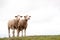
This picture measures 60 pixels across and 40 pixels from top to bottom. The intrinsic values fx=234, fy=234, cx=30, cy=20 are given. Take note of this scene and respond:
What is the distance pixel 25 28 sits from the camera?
115 feet

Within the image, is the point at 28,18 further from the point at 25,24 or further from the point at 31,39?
the point at 31,39

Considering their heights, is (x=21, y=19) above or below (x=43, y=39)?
above

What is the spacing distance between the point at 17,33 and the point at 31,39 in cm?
880

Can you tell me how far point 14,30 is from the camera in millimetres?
34594

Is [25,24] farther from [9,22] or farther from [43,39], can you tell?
[43,39]

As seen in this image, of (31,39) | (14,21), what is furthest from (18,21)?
(31,39)

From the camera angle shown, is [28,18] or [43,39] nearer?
[43,39]

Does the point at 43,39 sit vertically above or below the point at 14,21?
below

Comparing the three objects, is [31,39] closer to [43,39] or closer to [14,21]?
[43,39]

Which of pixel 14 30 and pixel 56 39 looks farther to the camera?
pixel 14 30

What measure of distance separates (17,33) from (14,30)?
4.06 ft

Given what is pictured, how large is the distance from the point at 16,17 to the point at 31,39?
8.75 meters

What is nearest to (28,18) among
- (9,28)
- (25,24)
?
(25,24)

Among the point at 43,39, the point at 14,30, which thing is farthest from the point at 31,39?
the point at 14,30
